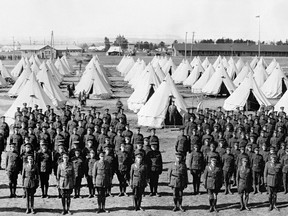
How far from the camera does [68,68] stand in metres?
63.6

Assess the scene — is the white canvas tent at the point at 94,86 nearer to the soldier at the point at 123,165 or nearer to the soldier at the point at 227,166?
the soldier at the point at 123,165

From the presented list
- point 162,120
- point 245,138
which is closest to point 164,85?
point 162,120

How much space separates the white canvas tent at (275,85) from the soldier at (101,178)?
1138 inches

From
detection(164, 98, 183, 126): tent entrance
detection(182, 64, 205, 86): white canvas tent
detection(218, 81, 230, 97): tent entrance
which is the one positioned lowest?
detection(164, 98, 183, 126): tent entrance

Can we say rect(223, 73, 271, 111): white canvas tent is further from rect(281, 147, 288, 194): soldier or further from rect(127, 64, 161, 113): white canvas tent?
rect(281, 147, 288, 194): soldier

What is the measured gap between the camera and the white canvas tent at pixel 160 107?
81.0ft

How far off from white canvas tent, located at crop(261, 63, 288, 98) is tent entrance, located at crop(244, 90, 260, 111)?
8617mm

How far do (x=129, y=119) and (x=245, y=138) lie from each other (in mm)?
12741

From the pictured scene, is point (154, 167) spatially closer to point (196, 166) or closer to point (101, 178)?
point (196, 166)

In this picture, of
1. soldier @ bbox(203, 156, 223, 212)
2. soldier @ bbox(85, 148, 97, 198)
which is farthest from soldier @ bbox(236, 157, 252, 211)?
soldier @ bbox(85, 148, 97, 198)

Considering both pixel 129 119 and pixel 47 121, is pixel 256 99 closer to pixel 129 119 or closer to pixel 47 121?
pixel 129 119

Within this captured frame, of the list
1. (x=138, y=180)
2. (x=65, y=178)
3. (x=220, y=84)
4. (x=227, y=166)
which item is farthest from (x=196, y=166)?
(x=220, y=84)

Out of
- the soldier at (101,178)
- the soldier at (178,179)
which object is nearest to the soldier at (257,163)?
the soldier at (178,179)

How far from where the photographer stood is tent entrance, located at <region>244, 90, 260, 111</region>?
29984 millimetres
